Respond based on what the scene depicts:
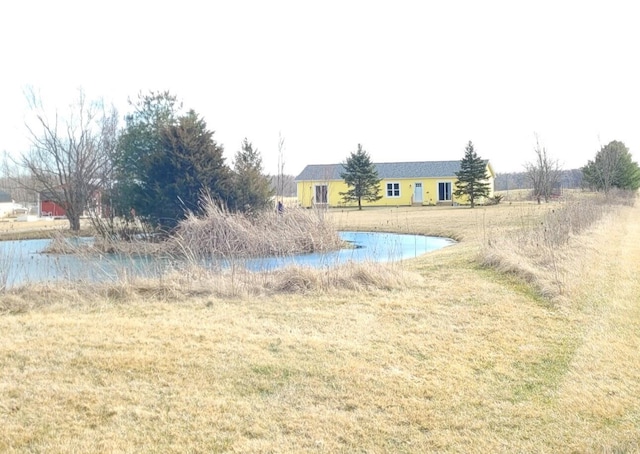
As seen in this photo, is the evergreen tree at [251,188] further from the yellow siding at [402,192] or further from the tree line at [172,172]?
the yellow siding at [402,192]

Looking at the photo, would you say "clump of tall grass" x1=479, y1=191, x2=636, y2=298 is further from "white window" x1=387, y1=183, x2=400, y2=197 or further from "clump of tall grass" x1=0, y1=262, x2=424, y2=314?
"white window" x1=387, y1=183, x2=400, y2=197

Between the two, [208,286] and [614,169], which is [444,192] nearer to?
[614,169]

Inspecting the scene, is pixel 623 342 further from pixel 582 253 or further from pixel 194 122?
pixel 194 122

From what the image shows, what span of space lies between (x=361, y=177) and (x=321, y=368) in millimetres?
30258

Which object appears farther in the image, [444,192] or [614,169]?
[444,192]

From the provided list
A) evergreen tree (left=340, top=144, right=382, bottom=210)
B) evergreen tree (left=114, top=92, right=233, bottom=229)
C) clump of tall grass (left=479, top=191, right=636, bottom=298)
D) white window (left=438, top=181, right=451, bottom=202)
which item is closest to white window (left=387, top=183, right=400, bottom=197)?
evergreen tree (left=340, top=144, right=382, bottom=210)

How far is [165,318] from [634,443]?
437cm

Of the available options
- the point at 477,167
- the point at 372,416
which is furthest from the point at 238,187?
the point at 477,167

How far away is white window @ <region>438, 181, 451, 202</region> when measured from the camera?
36.2 meters

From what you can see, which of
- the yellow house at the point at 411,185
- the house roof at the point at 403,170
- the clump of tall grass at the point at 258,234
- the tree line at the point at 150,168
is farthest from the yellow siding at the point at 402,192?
the clump of tall grass at the point at 258,234

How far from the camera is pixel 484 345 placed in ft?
15.5

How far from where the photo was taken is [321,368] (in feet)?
13.5

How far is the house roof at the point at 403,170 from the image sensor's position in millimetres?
36375

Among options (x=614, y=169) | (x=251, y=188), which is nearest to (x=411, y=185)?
(x=614, y=169)
